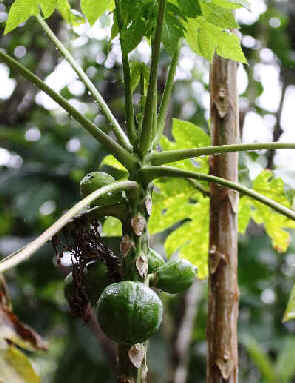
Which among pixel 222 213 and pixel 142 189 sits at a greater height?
pixel 142 189

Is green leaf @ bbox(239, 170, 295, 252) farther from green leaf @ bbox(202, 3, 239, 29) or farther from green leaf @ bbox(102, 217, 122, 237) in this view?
green leaf @ bbox(202, 3, 239, 29)

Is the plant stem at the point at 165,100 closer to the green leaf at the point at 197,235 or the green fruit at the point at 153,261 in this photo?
the green fruit at the point at 153,261

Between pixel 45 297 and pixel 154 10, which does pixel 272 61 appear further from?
pixel 154 10

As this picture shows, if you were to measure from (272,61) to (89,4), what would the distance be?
340cm

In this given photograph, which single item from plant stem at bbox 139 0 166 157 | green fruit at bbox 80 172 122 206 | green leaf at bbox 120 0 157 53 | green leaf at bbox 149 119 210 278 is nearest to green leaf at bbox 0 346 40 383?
green fruit at bbox 80 172 122 206

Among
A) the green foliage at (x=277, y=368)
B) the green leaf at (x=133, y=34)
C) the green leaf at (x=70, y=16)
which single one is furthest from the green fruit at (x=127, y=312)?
the green foliage at (x=277, y=368)

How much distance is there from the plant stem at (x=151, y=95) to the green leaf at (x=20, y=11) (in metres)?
0.32

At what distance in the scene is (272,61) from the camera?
432 cm

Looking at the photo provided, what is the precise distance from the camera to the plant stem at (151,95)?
101cm

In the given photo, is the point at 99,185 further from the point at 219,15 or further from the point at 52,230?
the point at 219,15

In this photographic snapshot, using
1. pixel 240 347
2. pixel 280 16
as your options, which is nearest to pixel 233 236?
pixel 280 16

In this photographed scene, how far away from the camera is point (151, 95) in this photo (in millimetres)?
1044

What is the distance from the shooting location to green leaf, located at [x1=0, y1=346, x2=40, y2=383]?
0.63m

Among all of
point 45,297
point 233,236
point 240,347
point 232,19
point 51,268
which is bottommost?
point 240,347
